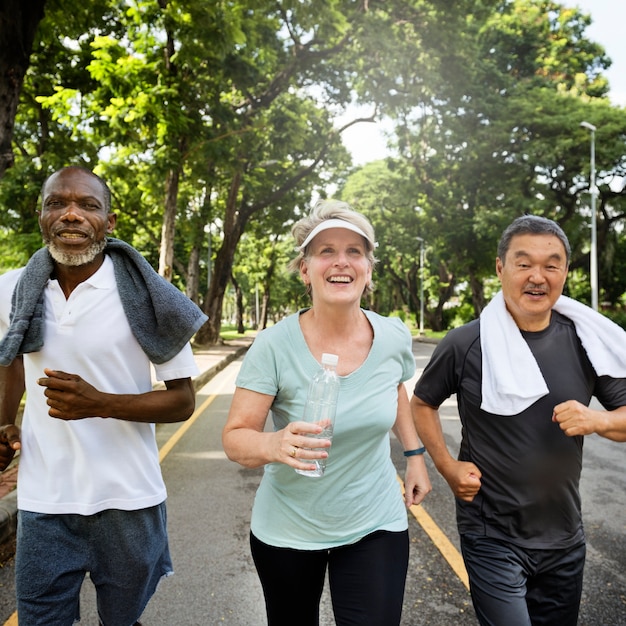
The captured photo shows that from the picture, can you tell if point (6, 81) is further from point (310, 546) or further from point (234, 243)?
point (234, 243)

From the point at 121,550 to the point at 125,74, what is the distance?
463 inches

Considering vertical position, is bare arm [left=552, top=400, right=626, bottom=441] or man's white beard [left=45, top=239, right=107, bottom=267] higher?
man's white beard [left=45, top=239, right=107, bottom=267]

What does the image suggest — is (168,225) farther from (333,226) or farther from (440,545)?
(333,226)

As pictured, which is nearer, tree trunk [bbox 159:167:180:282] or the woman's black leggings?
the woman's black leggings

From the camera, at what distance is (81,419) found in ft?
7.47

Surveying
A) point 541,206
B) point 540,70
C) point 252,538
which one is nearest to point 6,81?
point 252,538

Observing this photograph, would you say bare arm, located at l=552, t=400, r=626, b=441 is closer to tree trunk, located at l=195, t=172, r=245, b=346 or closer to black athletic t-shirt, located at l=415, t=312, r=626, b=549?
black athletic t-shirt, located at l=415, t=312, r=626, b=549

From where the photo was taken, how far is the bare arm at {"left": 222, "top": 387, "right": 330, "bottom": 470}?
1880 millimetres

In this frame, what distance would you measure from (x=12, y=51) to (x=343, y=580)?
6964mm

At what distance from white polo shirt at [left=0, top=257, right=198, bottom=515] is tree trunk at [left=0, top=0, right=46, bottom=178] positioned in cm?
557

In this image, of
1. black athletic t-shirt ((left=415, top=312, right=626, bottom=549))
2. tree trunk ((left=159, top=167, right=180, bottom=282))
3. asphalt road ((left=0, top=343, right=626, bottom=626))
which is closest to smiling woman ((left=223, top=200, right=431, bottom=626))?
black athletic t-shirt ((left=415, top=312, right=626, bottom=549))

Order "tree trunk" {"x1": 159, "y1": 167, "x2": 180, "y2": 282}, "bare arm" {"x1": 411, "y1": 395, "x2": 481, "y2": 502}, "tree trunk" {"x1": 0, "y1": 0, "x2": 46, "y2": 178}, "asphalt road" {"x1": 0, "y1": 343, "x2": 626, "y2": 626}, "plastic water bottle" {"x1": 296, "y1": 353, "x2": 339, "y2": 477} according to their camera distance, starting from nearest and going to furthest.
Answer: "plastic water bottle" {"x1": 296, "y1": 353, "x2": 339, "y2": 477}
"bare arm" {"x1": 411, "y1": 395, "x2": 481, "y2": 502}
"asphalt road" {"x1": 0, "y1": 343, "x2": 626, "y2": 626}
"tree trunk" {"x1": 0, "y1": 0, "x2": 46, "y2": 178}
"tree trunk" {"x1": 159, "y1": 167, "x2": 180, "y2": 282}

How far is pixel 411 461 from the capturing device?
2773mm

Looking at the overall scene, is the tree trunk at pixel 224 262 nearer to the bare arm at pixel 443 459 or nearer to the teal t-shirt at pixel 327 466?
the bare arm at pixel 443 459
